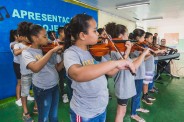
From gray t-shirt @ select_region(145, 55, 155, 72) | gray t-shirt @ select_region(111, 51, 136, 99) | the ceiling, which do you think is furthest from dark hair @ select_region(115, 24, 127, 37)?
the ceiling

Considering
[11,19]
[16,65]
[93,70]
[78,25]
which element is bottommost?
[16,65]

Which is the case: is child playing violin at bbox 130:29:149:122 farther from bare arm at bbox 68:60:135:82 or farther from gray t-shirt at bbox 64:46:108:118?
bare arm at bbox 68:60:135:82

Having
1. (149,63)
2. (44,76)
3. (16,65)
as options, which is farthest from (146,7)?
(44,76)

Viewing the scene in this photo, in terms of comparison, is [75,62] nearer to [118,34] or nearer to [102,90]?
[102,90]

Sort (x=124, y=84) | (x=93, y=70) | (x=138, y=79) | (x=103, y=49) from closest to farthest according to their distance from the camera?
(x=93, y=70) → (x=103, y=49) → (x=124, y=84) → (x=138, y=79)

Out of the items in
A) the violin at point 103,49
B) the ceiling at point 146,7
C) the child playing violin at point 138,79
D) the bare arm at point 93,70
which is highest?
the ceiling at point 146,7

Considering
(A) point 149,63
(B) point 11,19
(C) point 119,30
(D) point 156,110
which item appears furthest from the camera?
(B) point 11,19

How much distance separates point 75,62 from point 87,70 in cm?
15

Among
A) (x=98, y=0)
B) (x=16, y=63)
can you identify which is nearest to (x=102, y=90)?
(x=16, y=63)

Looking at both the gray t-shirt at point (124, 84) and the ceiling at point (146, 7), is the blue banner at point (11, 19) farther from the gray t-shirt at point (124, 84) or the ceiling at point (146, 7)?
the gray t-shirt at point (124, 84)

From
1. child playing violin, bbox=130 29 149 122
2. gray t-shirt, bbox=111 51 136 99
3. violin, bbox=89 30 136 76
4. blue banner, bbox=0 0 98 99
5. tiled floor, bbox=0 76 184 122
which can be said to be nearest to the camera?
violin, bbox=89 30 136 76

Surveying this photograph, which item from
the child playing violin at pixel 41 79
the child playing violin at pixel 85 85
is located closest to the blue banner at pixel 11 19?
the child playing violin at pixel 41 79

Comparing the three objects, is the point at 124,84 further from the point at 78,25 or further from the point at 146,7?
the point at 146,7

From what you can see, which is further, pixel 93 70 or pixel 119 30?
pixel 119 30
